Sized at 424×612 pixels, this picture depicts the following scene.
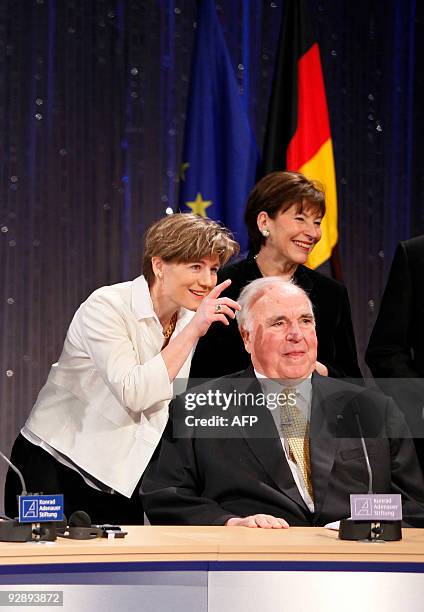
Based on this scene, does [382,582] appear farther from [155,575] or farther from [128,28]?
[128,28]

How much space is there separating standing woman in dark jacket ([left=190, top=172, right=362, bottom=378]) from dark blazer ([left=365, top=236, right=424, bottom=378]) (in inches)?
5.2

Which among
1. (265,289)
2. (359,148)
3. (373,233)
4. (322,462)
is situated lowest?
(322,462)

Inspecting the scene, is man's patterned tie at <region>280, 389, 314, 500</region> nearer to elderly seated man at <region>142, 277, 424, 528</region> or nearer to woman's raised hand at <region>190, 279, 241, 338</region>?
elderly seated man at <region>142, 277, 424, 528</region>

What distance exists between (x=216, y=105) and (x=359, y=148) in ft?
1.86

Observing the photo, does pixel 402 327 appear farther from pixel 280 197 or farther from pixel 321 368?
pixel 280 197

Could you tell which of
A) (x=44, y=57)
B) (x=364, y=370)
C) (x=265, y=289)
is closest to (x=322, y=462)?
(x=265, y=289)

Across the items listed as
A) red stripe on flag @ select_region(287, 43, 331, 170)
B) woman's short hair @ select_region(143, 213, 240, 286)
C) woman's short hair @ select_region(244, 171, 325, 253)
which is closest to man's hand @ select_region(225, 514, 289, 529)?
woman's short hair @ select_region(143, 213, 240, 286)

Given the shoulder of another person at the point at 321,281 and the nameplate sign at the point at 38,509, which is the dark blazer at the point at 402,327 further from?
the nameplate sign at the point at 38,509

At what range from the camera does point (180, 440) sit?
2.28m

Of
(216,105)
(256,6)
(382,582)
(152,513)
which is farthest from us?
(256,6)

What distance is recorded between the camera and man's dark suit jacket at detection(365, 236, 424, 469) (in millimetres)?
2779

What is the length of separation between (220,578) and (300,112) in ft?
7.06

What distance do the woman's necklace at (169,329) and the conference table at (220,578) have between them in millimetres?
1214

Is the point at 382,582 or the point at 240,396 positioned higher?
the point at 240,396
